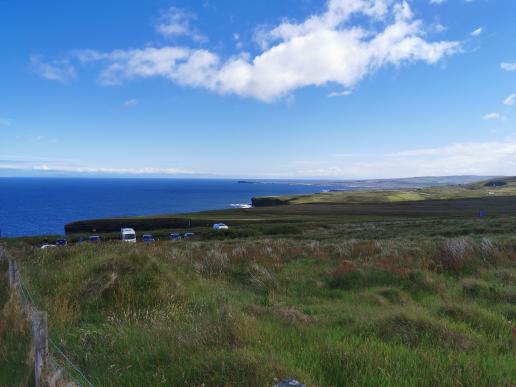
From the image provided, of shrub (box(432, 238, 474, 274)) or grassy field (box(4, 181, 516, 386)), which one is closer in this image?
grassy field (box(4, 181, 516, 386))

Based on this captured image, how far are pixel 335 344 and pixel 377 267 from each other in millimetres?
7352

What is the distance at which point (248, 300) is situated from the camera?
28.2 feet

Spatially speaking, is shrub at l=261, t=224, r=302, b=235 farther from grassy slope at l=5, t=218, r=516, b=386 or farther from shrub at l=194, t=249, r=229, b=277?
grassy slope at l=5, t=218, r=516, b=386

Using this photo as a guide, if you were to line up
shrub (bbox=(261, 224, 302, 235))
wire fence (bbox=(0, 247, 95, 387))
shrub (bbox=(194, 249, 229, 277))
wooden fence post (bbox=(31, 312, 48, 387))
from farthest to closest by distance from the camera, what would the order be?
1. shrub (bbox=(261, 224, 302, 235))
2. shrub (bbox=(194, 249, 229, 277))
3. wire fence (bbox=(0, 247, 95, 387))
4. wooden fence post (bbox=(31, 312, 48, 387))

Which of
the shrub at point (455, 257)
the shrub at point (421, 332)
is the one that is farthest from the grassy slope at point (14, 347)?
the shrub at point (455, 257)

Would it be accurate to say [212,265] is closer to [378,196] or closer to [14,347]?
[14,347]

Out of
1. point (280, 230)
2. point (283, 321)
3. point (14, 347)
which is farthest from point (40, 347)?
point (280, 230)

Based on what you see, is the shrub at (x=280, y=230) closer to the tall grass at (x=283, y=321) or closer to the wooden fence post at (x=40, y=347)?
the tall grass at (x=283, y=321)

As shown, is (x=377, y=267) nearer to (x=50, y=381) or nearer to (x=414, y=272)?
(x=414, y=272)

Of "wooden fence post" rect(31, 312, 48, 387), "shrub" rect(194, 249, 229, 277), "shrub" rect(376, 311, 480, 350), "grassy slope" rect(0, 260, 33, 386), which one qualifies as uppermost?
"wooden fence post" rect(31, 312, 48, 387)

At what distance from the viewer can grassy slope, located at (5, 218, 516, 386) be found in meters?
4.36

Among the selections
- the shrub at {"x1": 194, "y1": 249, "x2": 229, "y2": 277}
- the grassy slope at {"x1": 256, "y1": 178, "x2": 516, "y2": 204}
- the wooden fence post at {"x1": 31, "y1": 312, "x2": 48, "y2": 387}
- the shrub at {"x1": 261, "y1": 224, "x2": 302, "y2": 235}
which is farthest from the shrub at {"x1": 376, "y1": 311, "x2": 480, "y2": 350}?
the grassy slope at {"x1": 256, "y1": 178, "x2": 516, "y2": 204}

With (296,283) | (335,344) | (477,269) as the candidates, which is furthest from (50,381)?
(477,269)

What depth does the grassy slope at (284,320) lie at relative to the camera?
14.3 ft
